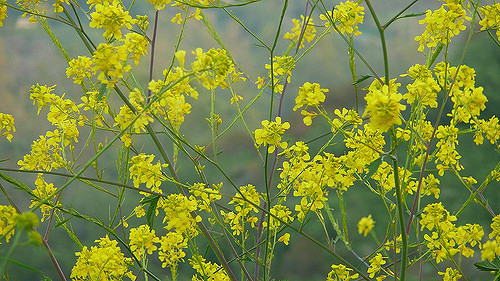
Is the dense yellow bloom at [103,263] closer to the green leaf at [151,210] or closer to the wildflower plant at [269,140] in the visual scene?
the wildflower plant at [269,140]

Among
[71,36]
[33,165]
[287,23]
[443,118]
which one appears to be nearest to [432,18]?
[33,165]

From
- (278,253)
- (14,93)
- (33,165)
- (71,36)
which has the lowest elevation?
(278,253)

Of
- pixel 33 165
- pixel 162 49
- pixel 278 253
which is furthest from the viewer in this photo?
pixel 162 49

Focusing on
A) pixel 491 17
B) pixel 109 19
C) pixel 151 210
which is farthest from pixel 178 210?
pixel 491 17

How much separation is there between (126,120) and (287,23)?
1179 mm

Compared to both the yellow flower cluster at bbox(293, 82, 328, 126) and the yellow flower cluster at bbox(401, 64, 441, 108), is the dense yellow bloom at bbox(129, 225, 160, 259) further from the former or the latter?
the yellow flower cluster at bbox(401, 64, 441, 108)

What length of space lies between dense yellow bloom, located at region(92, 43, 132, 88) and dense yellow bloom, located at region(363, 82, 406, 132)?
0.27 m

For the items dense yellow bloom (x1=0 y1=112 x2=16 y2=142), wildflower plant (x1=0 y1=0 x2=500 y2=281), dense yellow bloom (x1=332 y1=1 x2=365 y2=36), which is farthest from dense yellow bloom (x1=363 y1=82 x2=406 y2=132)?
dense yellow bloom (x1=0 y1=112 x2=16 y2=142)

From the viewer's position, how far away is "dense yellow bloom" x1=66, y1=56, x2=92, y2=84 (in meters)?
0.77

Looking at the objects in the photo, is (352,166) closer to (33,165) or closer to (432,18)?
(432,18)

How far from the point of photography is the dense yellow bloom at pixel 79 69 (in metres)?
0.77

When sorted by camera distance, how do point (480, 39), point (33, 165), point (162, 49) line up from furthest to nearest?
point (480, 39), point (162, 49), point (33, 165)

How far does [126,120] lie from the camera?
732 millimetres

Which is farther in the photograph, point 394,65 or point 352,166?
point 394,65
